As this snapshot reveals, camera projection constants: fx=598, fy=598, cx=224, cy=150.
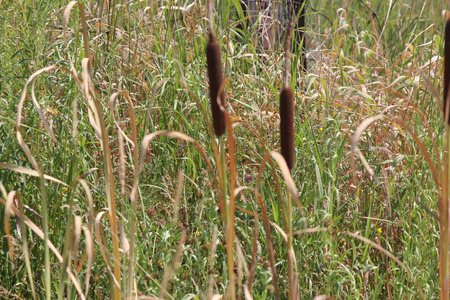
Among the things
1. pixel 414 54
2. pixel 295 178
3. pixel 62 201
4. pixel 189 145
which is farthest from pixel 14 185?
pixel 414 54

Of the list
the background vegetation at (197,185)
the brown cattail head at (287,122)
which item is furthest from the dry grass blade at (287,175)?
the background vegetation at (197,185)

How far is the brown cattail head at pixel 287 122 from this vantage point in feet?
3.86

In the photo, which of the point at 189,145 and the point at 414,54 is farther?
the point at 414,54

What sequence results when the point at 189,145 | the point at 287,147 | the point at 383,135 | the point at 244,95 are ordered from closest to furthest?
the point at 287,147, the point at 189,145, the point at 383,135, the point at 244,95

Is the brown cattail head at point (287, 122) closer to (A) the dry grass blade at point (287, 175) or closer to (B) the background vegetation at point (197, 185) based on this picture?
(A) the dry grass blade at point (287, 175)

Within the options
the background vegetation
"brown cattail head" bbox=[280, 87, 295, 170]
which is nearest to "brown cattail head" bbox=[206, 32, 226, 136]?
"brown cattail head" bbox=[280, 87, 295, 170]

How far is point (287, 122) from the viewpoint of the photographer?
1.20 metres

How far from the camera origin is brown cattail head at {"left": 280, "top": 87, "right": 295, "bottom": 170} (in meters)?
1.18

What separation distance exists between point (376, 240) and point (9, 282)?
4.69 feet

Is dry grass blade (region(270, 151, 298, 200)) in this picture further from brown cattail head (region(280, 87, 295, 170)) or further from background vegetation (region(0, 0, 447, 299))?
background vegetation (region(0, 0, 447, 299))

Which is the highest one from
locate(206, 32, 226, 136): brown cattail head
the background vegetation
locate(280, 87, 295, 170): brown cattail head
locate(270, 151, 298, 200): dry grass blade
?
locate(206, 32, 226, 136): brown cattail head

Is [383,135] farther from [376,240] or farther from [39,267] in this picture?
[39,267]

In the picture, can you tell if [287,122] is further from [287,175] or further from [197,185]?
[197,185]

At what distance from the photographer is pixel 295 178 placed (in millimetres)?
2438
